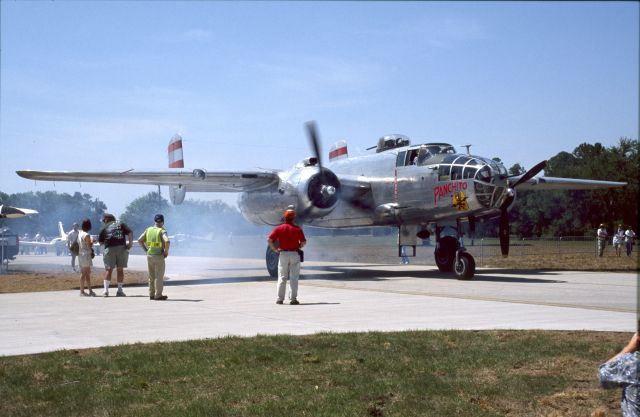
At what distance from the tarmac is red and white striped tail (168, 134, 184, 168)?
13676mm

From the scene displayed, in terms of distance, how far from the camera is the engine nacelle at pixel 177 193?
28.8 meters

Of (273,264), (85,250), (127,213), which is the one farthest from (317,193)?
(127,213)

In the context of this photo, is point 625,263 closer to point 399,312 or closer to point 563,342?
point 399,312

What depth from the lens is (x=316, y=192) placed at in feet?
76.6

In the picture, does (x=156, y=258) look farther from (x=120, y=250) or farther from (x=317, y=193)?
(x=317, y=193)

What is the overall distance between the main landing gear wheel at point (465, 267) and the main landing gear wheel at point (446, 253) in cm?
375

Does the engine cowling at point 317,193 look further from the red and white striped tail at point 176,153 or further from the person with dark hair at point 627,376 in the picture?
the person with dark hair at point 627,376

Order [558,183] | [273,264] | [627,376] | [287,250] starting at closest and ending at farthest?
[627,376]
[287,250]
[273,264]
[558,183]

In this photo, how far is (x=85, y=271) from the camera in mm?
18594

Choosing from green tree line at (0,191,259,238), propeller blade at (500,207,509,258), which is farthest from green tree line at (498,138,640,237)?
green tree line at (0,191,259,238)

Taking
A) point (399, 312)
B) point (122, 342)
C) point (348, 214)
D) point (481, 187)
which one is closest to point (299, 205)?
point (348, 214)

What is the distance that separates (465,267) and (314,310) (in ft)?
30.6

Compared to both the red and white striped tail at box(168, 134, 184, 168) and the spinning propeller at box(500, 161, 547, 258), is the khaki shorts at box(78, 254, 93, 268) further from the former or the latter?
the red and white striped tail at box(168, 134, 184, 168)

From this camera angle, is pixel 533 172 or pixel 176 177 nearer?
pixel 533 172
